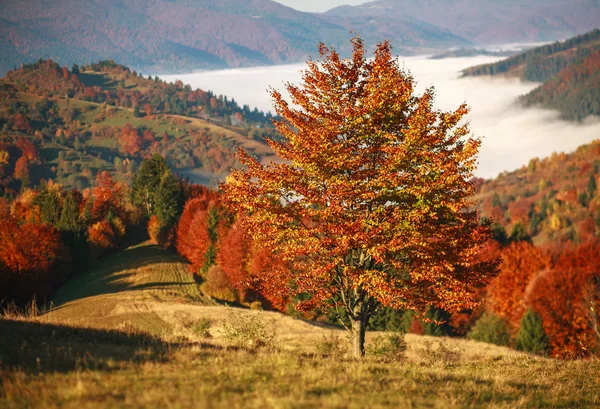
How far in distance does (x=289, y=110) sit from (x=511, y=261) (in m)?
75.3

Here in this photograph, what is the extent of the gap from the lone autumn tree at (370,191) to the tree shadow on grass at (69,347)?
558 centimetres

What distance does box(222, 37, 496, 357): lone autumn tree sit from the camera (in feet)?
57.1

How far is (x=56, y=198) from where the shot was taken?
101 meters

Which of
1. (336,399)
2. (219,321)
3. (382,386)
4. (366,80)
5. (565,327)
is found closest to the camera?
(336,399)

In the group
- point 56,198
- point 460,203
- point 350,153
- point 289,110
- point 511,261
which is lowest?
point 511,261

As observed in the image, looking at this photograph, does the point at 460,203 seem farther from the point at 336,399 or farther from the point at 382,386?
the point at 336,399

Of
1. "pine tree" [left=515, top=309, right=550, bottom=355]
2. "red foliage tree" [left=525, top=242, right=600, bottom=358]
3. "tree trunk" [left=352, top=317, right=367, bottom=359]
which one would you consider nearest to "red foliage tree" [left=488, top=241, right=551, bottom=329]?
"red foliage tree" [left=525, top=242, right=600, bottom=358]

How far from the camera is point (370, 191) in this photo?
17453 millimetres

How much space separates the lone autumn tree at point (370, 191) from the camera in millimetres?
17406

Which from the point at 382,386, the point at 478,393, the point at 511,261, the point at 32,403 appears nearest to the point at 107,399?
the point at 32,403

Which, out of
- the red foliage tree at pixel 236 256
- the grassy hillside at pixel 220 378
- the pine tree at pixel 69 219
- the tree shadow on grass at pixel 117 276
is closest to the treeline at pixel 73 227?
the pine tree at pixel 69 219

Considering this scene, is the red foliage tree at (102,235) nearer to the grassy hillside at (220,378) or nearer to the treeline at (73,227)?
the treeline at (73,227)

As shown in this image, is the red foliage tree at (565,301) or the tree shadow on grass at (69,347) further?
the red foliage tree at (565,301)

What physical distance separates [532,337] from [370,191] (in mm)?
54932
